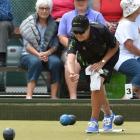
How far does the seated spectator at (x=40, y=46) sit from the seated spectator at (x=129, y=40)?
100 centimetres

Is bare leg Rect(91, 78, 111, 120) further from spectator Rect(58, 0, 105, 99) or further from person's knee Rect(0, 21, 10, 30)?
person's knee Rect(0, 21, 10, 30)

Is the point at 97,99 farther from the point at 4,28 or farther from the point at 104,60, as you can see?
the point at 4,28

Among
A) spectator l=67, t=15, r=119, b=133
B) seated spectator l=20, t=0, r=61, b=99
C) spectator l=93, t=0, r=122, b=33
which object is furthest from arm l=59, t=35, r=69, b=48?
spectator l=67, t=15, r=119, b=133

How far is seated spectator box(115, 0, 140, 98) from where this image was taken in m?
9.56

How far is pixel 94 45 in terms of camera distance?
7223mm

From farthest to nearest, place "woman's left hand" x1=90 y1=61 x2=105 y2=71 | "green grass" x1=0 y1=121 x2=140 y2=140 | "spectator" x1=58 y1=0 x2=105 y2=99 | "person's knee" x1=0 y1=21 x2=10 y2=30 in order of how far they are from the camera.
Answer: "person's knee" x1=0 y1=21 x2=10 y2=30 < "spectator" x1=58 y1=0 x2=105 y2=99 < "woman's left hand" x1=90 y1=61 x2=105 y2=71 < "green grass" x1=0 y1=121 x2=140 y2=140

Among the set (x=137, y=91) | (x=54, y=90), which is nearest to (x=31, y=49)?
(x=54, y=90)

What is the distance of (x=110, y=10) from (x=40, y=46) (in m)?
1.28

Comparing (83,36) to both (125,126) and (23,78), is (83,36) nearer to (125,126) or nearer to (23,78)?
(125,126)

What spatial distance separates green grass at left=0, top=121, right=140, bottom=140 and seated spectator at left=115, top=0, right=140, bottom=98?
2.78 ft

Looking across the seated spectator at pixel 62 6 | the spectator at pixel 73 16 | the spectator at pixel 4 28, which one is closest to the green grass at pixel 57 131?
the spectator at pixel 73 16

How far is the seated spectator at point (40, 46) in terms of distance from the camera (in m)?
9.66

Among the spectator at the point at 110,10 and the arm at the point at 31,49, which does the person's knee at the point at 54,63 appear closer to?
the arm at the point at 31,49

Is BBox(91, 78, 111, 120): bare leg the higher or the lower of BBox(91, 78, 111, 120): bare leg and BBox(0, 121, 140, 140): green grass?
the higher
